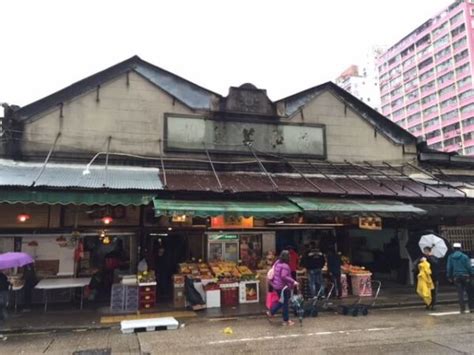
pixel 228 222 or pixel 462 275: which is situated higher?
pixel 228 222

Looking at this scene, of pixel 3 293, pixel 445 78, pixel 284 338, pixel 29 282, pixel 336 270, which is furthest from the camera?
pixel 445 78

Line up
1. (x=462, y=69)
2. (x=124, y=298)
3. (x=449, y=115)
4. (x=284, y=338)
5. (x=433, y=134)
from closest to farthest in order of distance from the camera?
1. (x=284, y=338)
2. (x=124, y=298)
3. (x=462, y=69)
4. (x=449, y=115)
5. (x=433, y=134)

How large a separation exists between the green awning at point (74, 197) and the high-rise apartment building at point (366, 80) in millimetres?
103428

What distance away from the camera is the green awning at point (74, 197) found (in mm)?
10859

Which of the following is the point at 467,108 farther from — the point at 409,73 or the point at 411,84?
the point at 409,73

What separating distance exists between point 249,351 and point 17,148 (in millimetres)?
11003

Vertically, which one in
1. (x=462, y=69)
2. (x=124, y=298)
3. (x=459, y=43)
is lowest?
(x=124, y=298)

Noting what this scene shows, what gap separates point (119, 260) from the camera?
14.0 meters

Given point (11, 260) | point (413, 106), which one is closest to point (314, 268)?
point (11, 260)

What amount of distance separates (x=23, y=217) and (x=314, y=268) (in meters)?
9.89

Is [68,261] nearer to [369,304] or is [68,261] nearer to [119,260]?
[119,260]

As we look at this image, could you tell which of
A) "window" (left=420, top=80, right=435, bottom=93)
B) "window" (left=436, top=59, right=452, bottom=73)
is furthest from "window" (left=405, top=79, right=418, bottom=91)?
"window" (left=436, top=59, right=452, bottom=73)

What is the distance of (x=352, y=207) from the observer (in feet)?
42.1

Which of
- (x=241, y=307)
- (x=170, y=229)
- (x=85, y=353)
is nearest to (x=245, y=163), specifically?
(x=170, y=229)
